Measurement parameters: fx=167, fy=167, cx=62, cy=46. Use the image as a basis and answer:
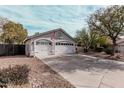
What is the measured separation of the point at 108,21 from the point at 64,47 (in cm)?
730

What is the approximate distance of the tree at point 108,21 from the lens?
17.7 m

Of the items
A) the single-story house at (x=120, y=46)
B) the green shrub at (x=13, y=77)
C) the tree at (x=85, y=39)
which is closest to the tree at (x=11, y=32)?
the tree at (x=85, y=39)

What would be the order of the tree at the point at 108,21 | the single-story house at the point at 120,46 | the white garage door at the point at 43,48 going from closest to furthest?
1. the tree at the point at 108,21
2. the white garage door at the point at 43,48
3. the single-story house at the point at 120,46

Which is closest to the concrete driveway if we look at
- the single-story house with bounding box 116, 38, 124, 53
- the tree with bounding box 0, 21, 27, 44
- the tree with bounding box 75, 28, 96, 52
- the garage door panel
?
the garage door panel

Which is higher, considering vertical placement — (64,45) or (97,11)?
(97,11)

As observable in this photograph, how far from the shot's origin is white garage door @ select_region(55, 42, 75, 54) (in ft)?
74.7

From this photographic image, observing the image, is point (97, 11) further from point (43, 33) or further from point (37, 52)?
point (37, 52)

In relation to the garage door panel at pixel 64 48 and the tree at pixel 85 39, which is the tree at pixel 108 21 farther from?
the tree at pixel 85 39

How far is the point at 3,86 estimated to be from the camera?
20.1ft

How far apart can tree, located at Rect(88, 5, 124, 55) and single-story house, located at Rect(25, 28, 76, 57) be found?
447 centimetres

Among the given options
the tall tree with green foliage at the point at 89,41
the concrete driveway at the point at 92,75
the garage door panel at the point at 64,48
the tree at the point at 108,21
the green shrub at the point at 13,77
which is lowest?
the concrete driveway at the point at 92,75
